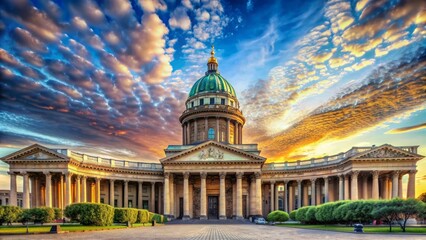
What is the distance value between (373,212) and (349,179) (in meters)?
25.6

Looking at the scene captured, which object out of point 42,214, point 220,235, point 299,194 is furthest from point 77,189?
point 299,194

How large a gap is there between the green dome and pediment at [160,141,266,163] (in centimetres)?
2164

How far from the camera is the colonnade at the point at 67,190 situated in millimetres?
54406

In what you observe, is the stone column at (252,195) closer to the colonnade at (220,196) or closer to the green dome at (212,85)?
the colonnade at (220,196)

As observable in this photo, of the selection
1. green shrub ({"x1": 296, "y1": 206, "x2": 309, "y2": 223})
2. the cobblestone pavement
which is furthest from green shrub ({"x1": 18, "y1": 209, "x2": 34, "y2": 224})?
green shrub ({"x1": 296, "y1": 206, "x2": 309, "y2": 223})

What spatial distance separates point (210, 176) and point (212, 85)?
2450 cm

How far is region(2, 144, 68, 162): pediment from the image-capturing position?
54.4 m

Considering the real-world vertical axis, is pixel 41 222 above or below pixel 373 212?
below

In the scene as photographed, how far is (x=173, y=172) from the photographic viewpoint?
63.5 metres

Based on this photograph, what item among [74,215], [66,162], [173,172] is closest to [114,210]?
[74,215]

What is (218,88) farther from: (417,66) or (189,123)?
(417,66)

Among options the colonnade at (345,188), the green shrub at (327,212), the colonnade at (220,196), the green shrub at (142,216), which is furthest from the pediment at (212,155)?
the green shrub at (327,212)

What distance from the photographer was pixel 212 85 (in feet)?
270

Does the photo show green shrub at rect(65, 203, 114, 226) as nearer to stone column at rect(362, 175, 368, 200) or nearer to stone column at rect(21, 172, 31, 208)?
stone column at rect(21, 172, 31, 208)
